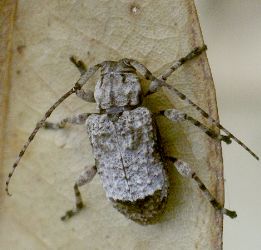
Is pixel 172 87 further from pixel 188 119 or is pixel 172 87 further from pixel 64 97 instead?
pixel 64 97

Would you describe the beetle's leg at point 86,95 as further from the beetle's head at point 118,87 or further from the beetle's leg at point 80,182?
the beetle's leg at point 80,182

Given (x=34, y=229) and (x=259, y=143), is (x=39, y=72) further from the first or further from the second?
(x=259, y=143)

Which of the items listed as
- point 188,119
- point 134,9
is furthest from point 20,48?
point 188,119

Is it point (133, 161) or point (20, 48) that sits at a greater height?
point (20, 48)

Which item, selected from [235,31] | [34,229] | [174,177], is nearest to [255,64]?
[235,31]

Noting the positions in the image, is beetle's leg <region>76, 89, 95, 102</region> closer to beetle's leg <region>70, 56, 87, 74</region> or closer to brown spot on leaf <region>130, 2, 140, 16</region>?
beetle's leg <region>70, 56, 87, 74</region>

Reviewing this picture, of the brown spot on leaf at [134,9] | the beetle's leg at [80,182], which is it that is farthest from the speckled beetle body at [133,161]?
the brown spot on leaf at [134,9]

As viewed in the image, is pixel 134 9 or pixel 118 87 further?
pixel 118 87

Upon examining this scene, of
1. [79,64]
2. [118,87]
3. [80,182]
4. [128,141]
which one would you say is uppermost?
[79,64]
